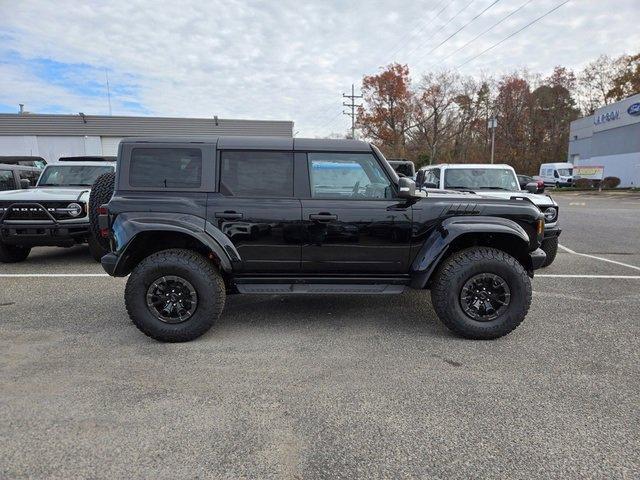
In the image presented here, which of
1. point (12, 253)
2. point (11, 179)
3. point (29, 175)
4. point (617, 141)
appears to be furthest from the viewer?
point (617, 141)

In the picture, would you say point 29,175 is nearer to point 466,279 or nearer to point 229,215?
point 229,215

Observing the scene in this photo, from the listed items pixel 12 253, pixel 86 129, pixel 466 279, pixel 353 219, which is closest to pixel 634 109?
pixel 466 279

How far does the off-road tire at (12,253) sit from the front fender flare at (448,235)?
263 inches

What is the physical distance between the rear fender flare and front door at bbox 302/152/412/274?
73 cm

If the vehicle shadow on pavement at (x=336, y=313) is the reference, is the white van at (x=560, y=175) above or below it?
above

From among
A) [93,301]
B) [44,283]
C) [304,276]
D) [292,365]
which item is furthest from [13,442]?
[44,283]

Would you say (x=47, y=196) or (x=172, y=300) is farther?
(x=47, y=196)

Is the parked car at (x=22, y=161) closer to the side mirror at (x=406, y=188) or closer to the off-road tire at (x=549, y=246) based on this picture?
the side mirror at (x=406, y=188)

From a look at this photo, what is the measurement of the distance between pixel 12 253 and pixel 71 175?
6.39 ft

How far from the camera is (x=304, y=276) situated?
4.10 metres

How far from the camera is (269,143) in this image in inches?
158

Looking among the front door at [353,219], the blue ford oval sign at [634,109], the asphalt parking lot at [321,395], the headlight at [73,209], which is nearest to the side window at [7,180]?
the headlight at [73,209]

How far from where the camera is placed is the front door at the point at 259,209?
153 inches

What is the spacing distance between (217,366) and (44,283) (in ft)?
13.0
